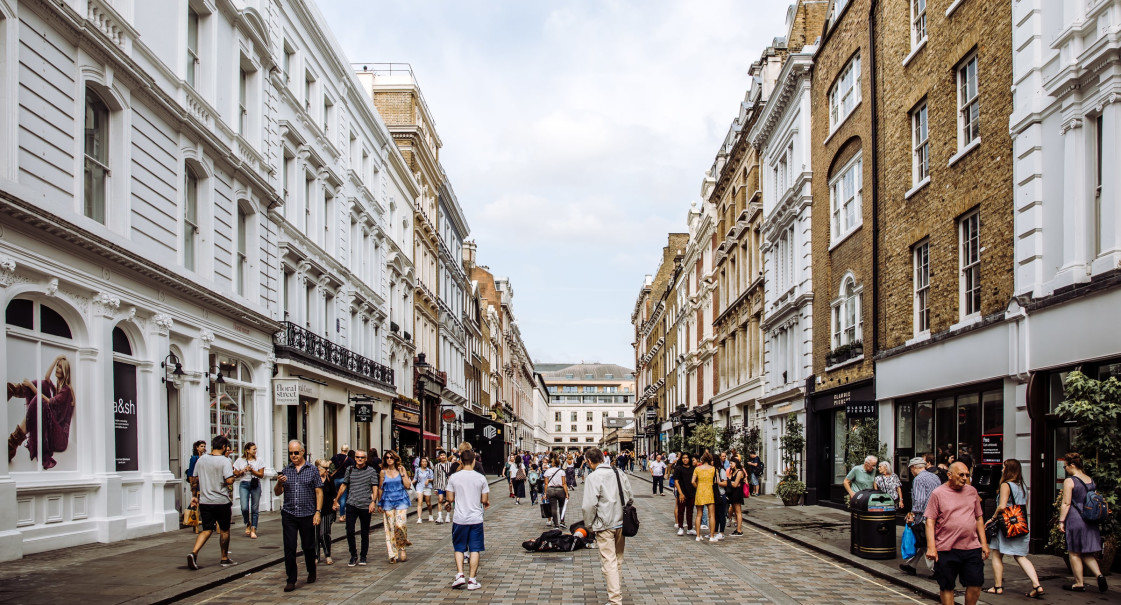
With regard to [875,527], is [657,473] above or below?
below

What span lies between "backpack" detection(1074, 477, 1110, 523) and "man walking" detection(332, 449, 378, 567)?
352 inches

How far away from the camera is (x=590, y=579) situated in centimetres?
1276

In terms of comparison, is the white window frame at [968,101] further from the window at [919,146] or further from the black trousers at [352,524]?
the black trousers at [352,524]

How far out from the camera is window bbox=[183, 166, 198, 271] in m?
19.9

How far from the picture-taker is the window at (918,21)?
66.7 feet

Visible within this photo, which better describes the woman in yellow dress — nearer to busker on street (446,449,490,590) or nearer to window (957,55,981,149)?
busker on street (446,449,490,590)

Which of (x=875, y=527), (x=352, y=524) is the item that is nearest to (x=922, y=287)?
(x=875, y=527)

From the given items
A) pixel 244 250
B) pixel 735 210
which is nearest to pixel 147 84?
pixel 244 250

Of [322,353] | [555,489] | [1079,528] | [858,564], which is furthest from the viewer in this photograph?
[322,353]

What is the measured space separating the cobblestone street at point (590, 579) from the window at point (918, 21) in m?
10.4

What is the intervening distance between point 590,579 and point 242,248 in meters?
13.9

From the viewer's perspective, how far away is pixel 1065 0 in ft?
46.2

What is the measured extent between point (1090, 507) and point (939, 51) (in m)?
10.7

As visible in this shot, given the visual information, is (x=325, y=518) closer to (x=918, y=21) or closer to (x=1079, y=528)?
(x=1079, y=528)
